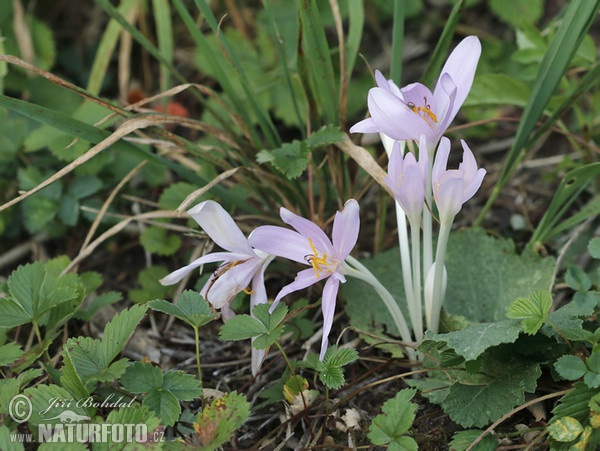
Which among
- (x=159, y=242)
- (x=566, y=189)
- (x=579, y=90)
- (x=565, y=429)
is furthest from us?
(x=159, y=242)

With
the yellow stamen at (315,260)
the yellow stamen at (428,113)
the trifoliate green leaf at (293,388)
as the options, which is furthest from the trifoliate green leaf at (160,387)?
the yellow stamen at (428,113)

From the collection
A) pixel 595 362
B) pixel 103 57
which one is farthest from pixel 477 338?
pixel 103 57

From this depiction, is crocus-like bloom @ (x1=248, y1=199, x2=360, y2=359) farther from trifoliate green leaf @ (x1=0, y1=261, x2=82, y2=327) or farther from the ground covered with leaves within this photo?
trifoliate green leaf @ (x1=0, y1=261, x2=82, y2=327)

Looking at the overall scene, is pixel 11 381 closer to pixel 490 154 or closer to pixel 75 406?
pixel 75 406

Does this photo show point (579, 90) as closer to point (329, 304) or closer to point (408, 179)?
point (408, 179)

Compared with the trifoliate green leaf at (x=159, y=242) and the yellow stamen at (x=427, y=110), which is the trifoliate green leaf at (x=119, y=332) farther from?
the yellow stamen at (x=427, y=110)

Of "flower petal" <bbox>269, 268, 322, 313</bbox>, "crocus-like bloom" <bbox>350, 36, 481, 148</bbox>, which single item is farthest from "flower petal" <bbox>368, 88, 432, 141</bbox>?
"flower petal" <bbox>269, 268, 322, 313</bbox>
